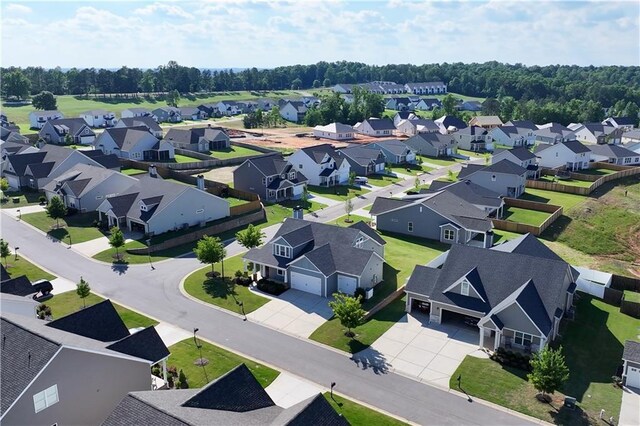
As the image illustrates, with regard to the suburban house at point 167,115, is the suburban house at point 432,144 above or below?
below

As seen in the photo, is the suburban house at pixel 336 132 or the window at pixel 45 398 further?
the suburban house at pixel 336 132

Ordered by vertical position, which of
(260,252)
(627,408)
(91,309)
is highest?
(91,309)

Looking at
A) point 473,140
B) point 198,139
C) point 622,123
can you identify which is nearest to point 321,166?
point 198,139

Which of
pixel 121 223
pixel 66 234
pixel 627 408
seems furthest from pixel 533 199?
pixel 66 234

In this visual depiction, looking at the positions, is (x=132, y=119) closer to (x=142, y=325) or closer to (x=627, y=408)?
(x=142, y=325)

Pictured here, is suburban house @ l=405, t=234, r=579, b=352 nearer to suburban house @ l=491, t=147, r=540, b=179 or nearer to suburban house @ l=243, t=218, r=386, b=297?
suburban house @ l=243, t=218, r=386, b=297

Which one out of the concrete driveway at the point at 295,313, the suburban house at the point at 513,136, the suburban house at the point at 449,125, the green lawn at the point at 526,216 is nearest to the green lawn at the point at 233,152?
the suburban house at the point at 449,125

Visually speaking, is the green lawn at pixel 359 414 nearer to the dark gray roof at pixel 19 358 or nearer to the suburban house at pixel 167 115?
the dark gray roof at pixel 19 358
